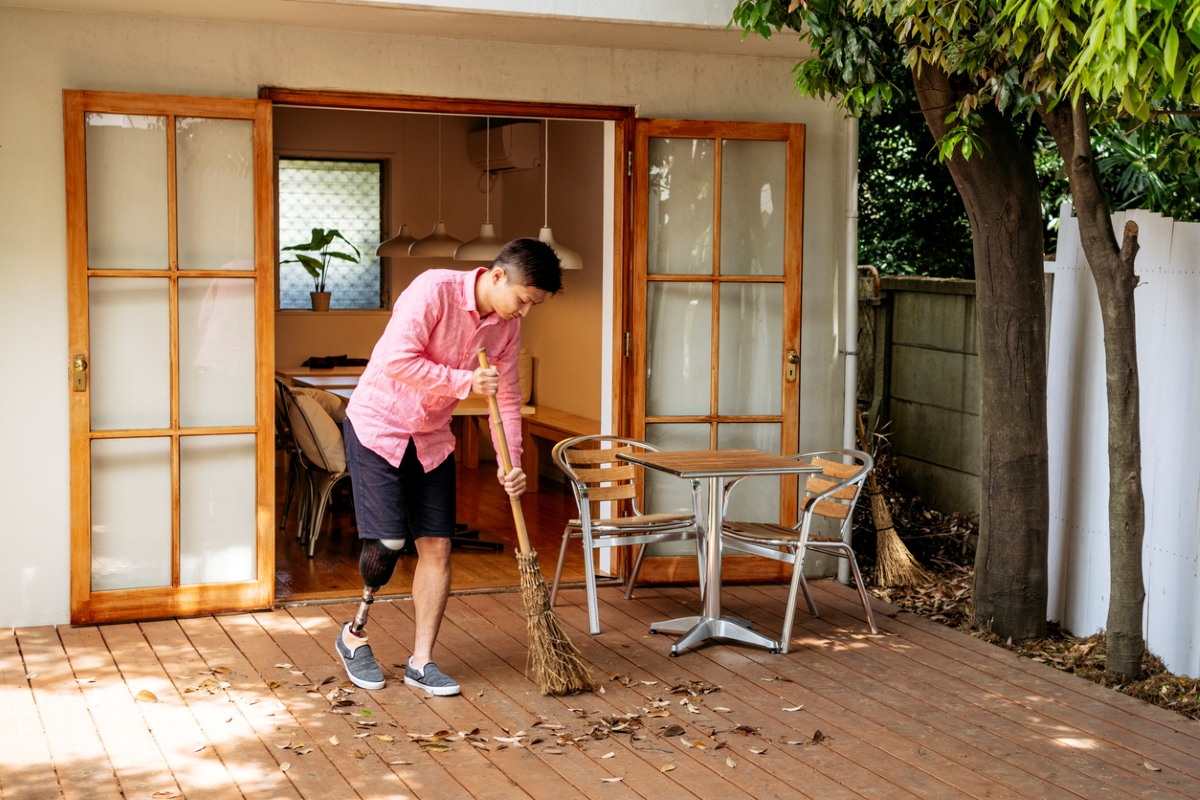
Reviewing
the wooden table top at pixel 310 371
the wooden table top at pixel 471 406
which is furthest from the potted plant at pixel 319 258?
the wooden table top at pixel 471 406

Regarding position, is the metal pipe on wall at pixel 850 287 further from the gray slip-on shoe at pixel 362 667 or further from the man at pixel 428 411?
the gray slip-on shoe at pixel 362 667

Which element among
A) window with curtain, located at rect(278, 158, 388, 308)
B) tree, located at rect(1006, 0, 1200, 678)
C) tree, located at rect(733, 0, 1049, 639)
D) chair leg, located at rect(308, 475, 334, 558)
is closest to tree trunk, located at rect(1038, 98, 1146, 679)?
tree, located at rect(1006, 0, 1200, 678)

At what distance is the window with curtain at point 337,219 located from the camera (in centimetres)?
1066

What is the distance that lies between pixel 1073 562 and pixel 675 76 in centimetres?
287

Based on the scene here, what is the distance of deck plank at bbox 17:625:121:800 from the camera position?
3719 millimetres

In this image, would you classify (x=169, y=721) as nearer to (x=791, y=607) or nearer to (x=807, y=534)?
(x=791, y=607)

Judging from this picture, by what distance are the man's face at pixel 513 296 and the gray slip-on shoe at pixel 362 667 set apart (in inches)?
53.8

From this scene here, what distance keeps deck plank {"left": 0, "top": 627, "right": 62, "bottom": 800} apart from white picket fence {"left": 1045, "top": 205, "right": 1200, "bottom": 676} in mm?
3965

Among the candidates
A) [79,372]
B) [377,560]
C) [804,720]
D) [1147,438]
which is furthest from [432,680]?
[1147,438]

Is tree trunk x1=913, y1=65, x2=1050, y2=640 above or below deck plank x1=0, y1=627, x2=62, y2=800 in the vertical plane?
above

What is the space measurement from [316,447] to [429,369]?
268 cm

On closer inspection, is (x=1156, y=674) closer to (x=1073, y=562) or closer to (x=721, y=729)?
(x=1073, y=562)

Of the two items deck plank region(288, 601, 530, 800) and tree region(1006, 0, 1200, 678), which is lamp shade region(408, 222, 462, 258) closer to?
deck plank region(288, 601, 530, 800)

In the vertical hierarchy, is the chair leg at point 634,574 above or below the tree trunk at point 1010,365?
below
